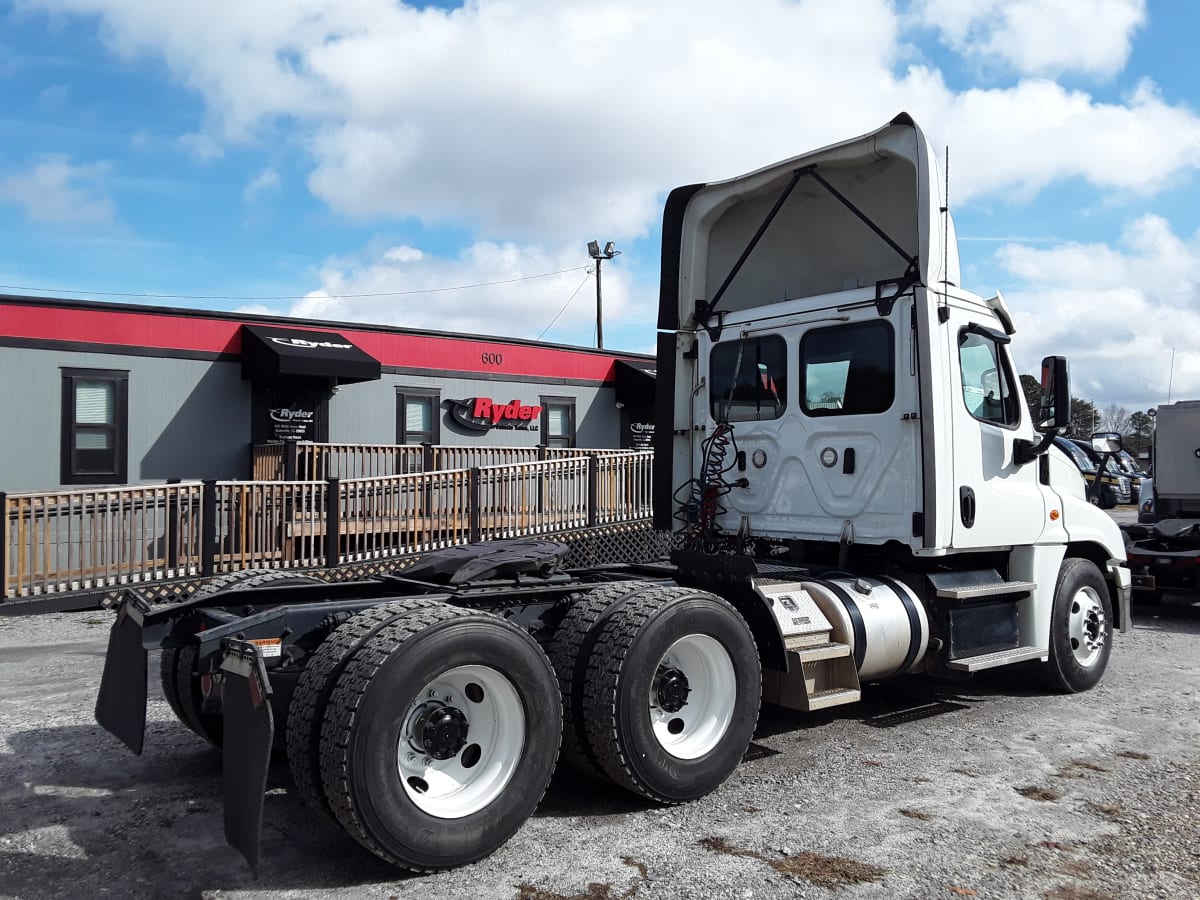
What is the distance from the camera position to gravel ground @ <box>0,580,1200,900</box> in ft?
12.6

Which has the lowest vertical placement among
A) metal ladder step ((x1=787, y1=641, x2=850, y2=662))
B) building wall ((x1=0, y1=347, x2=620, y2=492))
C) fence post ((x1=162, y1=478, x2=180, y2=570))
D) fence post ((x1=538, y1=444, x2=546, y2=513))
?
metal ladder step ((x1=787, y1=641, x2=850, y2=662))

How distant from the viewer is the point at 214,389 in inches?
585

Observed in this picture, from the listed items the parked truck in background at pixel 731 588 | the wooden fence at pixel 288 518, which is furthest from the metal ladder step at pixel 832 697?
the wooden fence at pixel 288 518

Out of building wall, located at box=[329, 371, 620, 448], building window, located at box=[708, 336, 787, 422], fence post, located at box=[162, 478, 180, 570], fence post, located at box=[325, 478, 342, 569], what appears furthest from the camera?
building wall, located at box=[329, 371, 620, 448]

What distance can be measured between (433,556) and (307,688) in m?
1.68

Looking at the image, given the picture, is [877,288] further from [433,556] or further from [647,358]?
[647,358]

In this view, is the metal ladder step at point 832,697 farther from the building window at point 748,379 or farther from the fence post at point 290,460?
the fence post at point 290,460

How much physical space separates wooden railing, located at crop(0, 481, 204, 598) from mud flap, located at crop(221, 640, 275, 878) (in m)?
6.73

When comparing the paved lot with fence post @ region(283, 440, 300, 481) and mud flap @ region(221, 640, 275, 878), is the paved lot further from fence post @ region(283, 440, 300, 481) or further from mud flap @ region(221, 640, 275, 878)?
fence post @ region(283, 440, 300, 481)

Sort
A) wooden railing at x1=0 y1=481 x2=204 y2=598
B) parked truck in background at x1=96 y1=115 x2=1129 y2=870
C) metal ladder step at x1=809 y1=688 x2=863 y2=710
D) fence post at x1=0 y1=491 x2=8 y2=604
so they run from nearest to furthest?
parked truck in background at x1=96 y1=115 x2=1129 y2=870 → metal ladder step at x1=809 y1=688 x2=863 y2=710 → fence post at x1=0 y1=491 x2=8 y2=604 → wooden railing at x1=0 y1=481 x2=204 y2=598

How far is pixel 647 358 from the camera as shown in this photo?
21.1 m

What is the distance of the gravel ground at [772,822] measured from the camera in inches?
151

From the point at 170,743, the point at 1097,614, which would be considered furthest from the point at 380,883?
the point at 1097,614

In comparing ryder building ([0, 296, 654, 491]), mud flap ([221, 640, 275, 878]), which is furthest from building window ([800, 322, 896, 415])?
ryder building ([0, 296, 654, 491])
